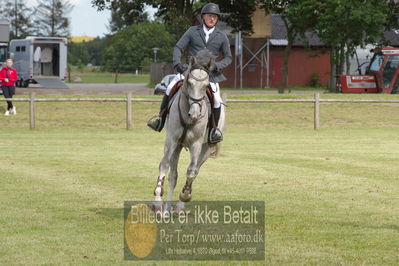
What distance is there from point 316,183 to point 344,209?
2.94m

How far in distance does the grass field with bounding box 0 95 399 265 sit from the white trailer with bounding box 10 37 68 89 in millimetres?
23894

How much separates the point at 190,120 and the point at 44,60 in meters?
45.6

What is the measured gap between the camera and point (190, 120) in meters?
10.3

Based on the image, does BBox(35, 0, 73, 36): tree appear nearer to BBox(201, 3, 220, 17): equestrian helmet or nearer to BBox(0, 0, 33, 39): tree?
BBox(0, 0, 33, 39): tree

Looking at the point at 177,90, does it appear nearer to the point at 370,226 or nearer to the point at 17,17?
the point at 370,226

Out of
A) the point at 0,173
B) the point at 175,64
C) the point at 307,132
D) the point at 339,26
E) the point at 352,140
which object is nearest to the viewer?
the point at 175,64

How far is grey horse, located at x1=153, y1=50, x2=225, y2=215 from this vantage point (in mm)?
10164

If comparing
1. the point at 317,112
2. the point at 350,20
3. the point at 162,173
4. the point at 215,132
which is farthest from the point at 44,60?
the point at 162,173

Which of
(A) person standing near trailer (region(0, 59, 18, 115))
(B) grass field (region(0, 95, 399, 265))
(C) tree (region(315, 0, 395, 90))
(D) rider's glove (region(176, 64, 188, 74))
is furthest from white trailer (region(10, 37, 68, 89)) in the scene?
(D) rider's glove (region(176, 64, 188, 74))

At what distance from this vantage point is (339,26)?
1992 inches

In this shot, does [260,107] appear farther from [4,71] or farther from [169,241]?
[169,241]

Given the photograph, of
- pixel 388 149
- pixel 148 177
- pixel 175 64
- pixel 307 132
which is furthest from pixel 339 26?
pixel 175 64

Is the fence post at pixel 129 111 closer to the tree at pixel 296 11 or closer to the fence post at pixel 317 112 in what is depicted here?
the fence post at pixel 317 112

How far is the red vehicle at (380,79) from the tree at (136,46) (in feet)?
189
